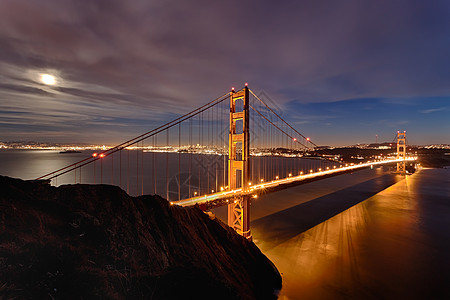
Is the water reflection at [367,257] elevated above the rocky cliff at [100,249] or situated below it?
below

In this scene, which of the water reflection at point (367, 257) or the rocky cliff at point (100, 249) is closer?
the rocky cliff at point (100, 249)

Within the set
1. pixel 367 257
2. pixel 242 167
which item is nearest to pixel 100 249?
pixel 242 167

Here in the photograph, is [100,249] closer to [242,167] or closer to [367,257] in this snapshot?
[242,167]

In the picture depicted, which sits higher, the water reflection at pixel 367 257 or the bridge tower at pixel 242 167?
the bridge tower at pixel 242 167

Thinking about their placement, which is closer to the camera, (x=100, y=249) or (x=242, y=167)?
(x=100, y=249)

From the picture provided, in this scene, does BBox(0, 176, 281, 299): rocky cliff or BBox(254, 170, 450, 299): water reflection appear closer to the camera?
BBox(0, 176, 281, 299): rocky cliff

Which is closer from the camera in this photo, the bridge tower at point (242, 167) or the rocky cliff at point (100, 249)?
the rocky cliff at point (100, 249)

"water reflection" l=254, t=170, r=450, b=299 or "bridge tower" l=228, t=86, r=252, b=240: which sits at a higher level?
"bridge tower" l=228, t=86, r=252, b=240

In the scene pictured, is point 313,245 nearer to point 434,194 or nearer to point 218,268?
point 218,268

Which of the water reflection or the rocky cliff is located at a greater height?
the rocky cliff
